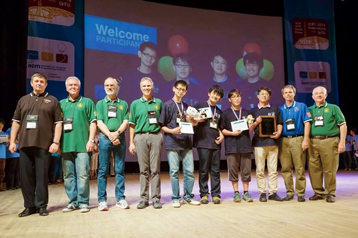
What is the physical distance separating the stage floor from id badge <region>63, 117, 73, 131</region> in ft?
2.77

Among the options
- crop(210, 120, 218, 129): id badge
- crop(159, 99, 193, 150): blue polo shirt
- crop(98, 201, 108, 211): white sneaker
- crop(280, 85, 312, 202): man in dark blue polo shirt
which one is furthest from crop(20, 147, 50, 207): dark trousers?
crop(280, 85, 312, 202): man in dark blue polo shirt

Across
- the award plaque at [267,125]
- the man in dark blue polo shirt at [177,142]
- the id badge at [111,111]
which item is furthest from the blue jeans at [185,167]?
the award plaque at [267,125]

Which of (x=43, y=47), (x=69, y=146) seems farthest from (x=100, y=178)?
(x=43, y=47)

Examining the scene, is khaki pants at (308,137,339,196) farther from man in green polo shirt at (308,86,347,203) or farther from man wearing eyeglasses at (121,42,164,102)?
man wearing eyeglasses at (121,42,164,102)

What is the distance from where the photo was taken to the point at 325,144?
3.73 metres

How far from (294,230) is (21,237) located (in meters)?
1.98

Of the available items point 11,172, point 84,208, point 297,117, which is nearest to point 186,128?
point 84,208

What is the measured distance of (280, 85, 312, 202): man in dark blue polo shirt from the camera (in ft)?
12.5

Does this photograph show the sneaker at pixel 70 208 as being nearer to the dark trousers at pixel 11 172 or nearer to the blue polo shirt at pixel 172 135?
the blue polo shirt at pixel 172 135

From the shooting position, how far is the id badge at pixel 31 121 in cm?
314

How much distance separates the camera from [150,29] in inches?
318

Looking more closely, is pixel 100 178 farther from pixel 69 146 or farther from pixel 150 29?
pixel 150 29

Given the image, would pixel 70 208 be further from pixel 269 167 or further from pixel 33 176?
pixel 269 167

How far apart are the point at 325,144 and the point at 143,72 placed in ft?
16.8
